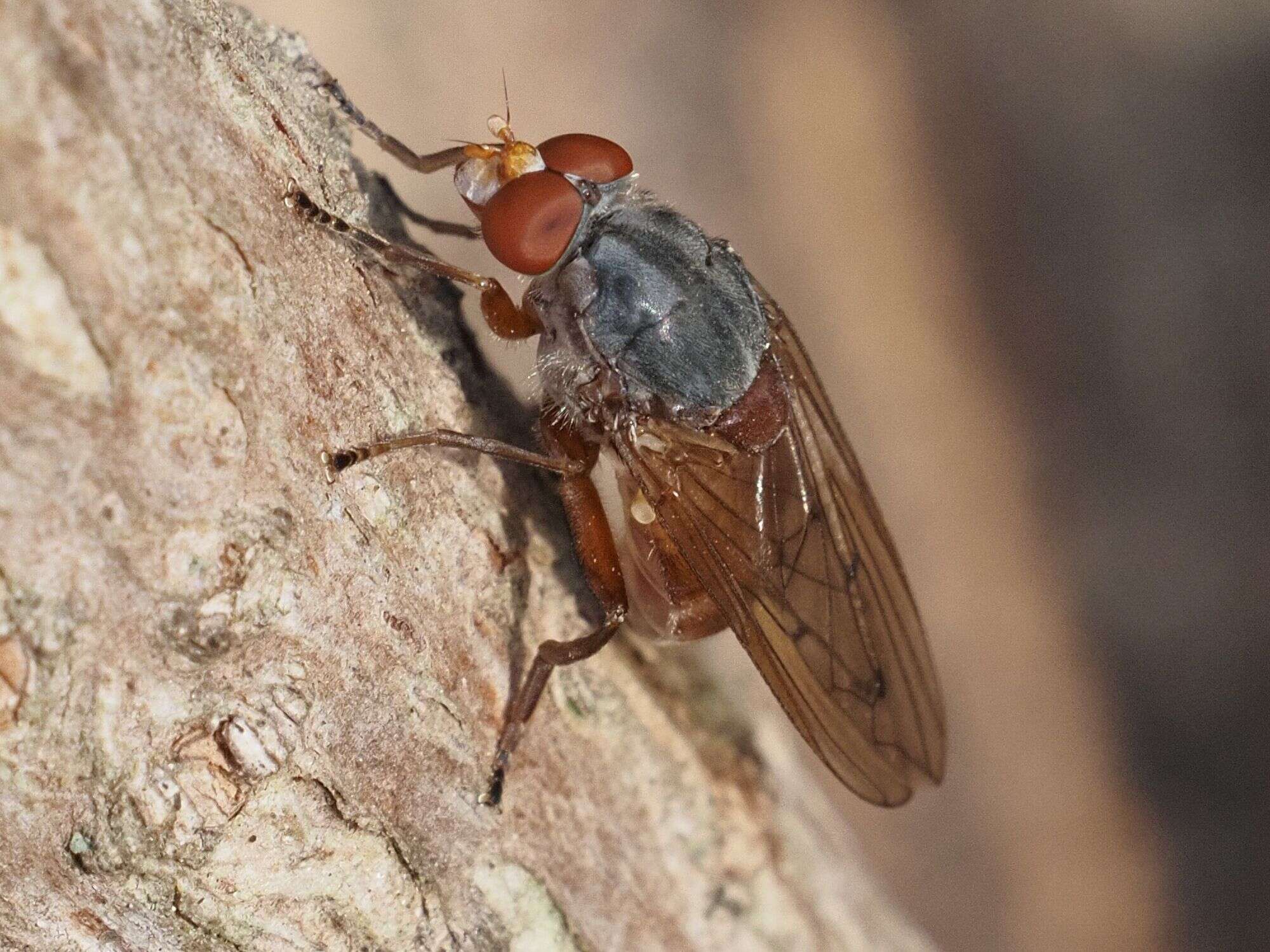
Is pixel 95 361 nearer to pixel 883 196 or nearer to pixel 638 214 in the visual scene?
pixel 638 214

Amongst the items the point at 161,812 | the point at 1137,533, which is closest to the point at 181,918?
the point at 161,812

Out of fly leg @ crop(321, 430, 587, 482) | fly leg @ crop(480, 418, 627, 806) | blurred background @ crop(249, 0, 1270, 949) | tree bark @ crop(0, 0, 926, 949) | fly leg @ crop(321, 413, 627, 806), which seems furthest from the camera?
blurred background @ crop(249, 0, 1270, 949)

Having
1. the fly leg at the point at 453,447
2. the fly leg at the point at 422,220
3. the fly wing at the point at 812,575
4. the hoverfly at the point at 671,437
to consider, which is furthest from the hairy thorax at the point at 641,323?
the fly leg at the point at 422,220

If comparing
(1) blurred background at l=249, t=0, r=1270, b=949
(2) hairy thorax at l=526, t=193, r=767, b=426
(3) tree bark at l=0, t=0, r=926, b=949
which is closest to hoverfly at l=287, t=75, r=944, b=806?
(2) hairy thorax at l=526, t=193, r=767, b=426

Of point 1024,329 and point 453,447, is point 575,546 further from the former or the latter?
point 1024,329

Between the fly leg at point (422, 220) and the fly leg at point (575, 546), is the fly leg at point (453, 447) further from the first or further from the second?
the fly leg at point (422, 220)

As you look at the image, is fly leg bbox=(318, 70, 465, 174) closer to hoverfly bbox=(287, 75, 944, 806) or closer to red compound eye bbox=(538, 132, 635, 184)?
hoverfly bbox=(287, 75, 944, 806)

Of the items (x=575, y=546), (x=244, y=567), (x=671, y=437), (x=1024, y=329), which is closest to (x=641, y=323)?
(x=671, y=437)
